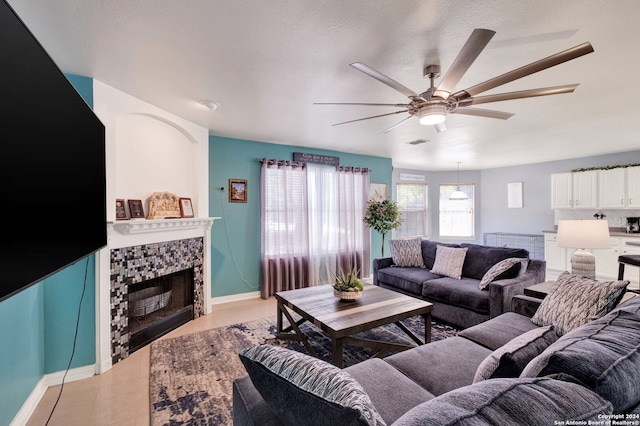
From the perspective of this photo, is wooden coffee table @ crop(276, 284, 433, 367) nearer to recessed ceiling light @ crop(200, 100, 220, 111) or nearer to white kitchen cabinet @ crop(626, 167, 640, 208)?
recessed ceiling light @ crop(200, 100, 220, 111)

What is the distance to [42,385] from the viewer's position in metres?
2.16

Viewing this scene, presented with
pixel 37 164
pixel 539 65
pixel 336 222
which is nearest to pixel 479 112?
pixel 539 65

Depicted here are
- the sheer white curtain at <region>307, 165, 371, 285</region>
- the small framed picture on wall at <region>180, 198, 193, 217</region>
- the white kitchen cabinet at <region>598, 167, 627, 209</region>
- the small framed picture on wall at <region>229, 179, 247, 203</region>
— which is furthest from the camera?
the white kitchen cabinet at <region>598, 167, 627, 209</region>

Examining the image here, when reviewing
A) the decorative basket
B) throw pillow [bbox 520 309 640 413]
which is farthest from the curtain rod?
throw pillow [bbox 520 309 640 413]

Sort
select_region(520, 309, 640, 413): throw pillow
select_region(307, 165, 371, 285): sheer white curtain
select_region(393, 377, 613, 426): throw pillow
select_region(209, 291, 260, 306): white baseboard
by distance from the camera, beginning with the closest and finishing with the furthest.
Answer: select_region(393, 377, 613, 426): throw pillow
select_region(520, 309, 640, 413): throw pillow
select_region(209, 291, 260, 306): white baseboard
select_region(307, 165, 371, 285): sheer white curtain

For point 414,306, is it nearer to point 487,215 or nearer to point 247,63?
point 247,63

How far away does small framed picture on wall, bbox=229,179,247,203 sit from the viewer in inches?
170

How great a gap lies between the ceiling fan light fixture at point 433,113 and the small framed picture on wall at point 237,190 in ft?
9.83

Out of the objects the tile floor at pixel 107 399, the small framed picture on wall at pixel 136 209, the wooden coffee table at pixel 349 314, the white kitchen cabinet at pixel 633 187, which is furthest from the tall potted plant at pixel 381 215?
the white kitchen cabinet at pixel 633 187

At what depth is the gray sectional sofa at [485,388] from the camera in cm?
69

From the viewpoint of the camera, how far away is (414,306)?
8.53 ft

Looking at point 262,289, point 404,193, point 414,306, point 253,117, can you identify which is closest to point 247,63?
point 253,117

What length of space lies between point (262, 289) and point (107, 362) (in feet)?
7.32

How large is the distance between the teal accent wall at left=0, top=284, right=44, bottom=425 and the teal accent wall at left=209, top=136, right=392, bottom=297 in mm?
2129
